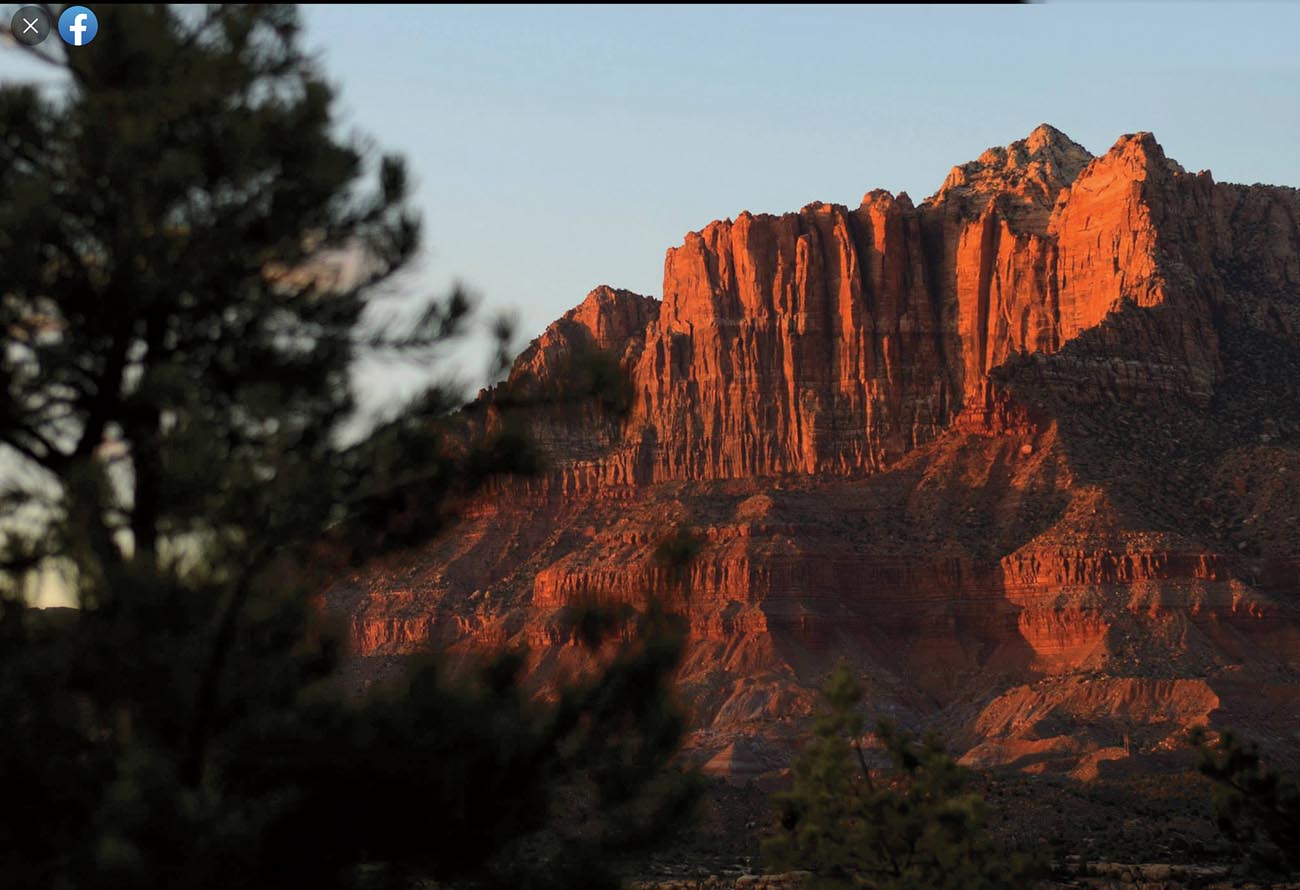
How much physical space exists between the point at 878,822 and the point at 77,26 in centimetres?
1685

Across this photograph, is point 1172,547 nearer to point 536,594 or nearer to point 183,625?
point 536,594

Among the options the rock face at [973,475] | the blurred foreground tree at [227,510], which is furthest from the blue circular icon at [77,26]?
the rock face at [973,475]

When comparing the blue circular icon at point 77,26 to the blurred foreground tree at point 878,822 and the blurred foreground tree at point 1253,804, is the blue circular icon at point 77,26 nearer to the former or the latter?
the blurred foreground tree at point 878,822

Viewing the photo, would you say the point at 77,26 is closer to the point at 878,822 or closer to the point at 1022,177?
the point at 878,822

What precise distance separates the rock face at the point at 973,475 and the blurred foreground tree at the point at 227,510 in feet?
312

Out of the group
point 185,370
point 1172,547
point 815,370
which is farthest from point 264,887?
point 815,370

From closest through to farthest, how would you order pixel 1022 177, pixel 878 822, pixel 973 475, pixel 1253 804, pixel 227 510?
1. pixel 227 510
2. pixel 878 822
3. pixel 1253 804
4. pixel 973 475
5. pixel 1022 177

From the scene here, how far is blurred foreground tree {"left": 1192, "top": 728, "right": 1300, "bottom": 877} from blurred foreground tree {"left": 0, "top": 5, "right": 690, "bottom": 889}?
19.9 metres

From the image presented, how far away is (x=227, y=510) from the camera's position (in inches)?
710

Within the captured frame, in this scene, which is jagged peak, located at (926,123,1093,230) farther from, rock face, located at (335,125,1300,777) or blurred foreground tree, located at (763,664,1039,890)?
blurred foreground tree, located at (763,664,1039,890)

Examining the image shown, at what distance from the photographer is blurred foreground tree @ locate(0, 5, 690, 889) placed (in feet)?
58.9

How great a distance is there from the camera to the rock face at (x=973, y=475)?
136 meters

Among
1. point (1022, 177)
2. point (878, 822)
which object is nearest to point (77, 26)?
point (878, 822)

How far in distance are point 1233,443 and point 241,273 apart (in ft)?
456
